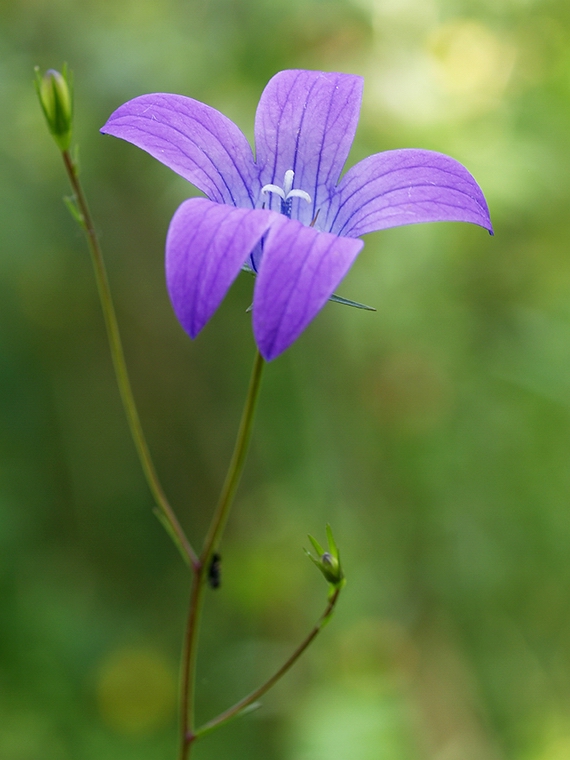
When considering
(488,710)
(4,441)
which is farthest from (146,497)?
(488,710)

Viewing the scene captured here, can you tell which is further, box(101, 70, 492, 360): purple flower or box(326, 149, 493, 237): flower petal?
box(326, 149, 493, 237): flower petal

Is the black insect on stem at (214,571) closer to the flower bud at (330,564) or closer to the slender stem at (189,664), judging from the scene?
the slender stem at (189,664)

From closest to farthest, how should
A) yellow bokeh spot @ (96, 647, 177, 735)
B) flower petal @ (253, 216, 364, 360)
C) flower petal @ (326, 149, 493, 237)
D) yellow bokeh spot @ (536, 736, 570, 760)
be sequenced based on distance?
flower petal @ (253, 216, 364, 360) < flower petal @ (326, 149, 493, 237) < yellow bokeh spot @ (536, 736, 570, 760) < yellow bokeh spot @ (96, 647, 177, 735)

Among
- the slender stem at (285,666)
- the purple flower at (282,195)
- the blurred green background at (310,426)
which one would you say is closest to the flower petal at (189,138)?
the purple flower at (282,195)

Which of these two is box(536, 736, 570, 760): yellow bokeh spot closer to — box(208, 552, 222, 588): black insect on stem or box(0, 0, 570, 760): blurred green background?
box(0, 0, 570, 760): blurred green background

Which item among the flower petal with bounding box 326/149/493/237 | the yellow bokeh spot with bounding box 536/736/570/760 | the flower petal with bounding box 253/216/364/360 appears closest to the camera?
the flower petal with bounding box 253/216/364/360

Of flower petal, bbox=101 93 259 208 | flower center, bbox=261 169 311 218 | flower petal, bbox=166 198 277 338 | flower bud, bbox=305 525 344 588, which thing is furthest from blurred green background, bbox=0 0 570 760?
flower petal, bbox=166 198 277 338

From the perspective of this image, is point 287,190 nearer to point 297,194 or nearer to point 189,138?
point 297,194

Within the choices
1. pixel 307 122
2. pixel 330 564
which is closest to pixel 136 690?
pixel 330 564
